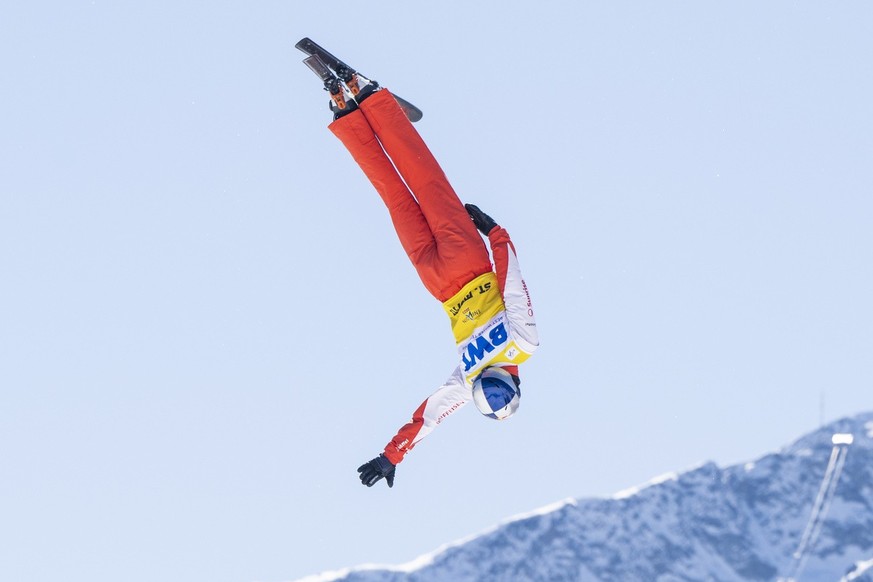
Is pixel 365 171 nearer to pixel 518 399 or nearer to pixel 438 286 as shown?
pixel 438 286

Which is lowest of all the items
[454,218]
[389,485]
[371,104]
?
[389,485]

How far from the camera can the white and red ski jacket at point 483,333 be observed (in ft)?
58.4

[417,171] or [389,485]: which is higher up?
[417,171]

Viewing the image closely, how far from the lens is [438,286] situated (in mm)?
18812

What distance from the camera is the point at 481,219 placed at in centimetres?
1820

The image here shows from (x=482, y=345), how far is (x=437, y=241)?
60.5 inches

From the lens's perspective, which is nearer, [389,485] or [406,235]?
[389,485]

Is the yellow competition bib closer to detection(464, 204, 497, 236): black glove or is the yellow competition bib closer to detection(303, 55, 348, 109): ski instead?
detection(464, 204, 497, 236): black glove

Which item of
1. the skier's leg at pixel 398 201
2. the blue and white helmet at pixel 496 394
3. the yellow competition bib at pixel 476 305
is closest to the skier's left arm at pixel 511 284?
the yellow competition bib at pixel 476 305

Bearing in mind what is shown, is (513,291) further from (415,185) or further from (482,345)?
(415,185)

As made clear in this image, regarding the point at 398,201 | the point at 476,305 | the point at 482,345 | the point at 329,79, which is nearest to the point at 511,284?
the point at 476,305

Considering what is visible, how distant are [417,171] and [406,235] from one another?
932 millimetres

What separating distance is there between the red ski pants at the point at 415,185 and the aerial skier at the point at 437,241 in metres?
0.01

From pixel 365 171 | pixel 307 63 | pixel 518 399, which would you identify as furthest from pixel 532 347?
pixel 307 63
